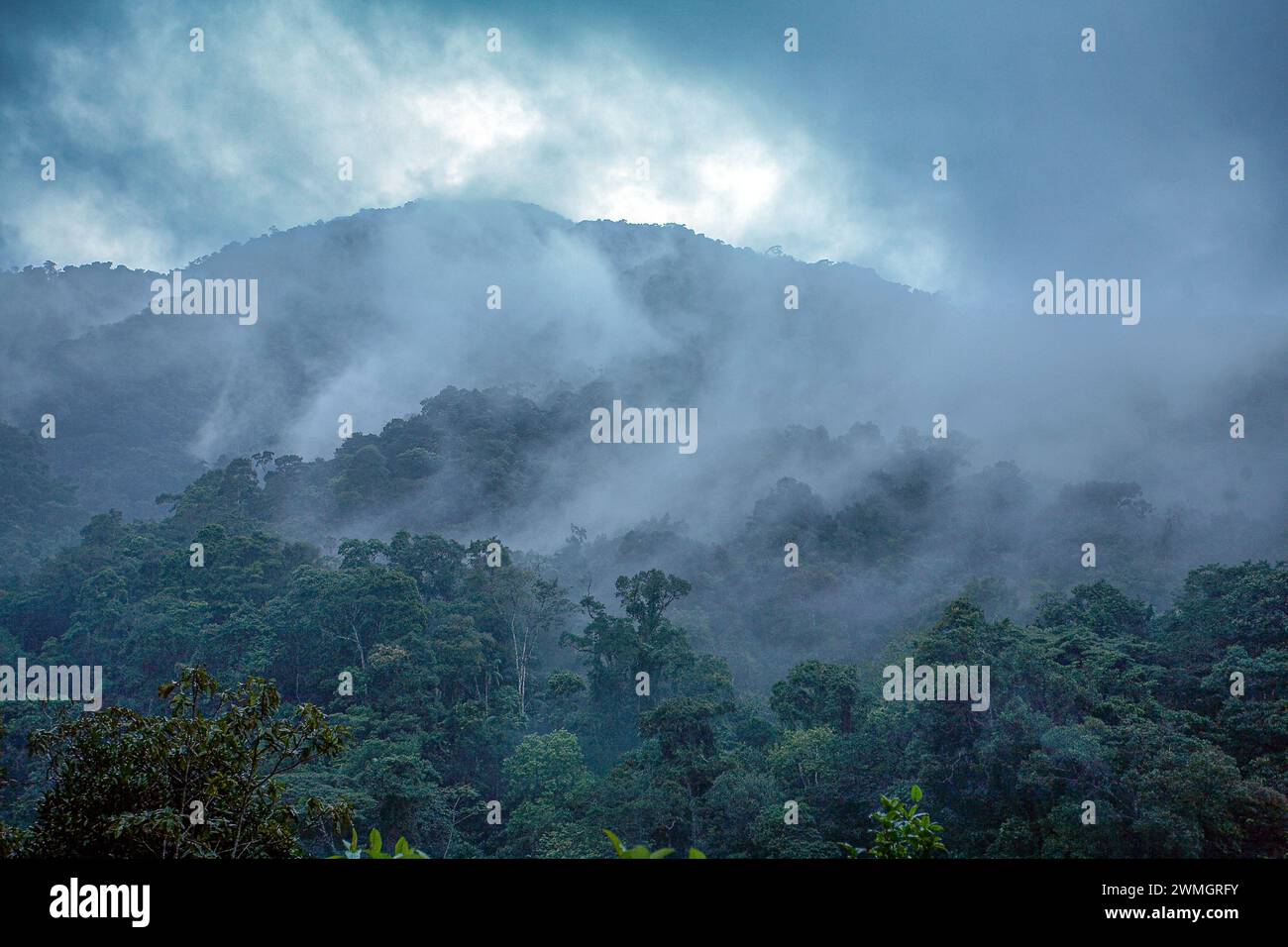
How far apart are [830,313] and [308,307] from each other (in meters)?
49.7

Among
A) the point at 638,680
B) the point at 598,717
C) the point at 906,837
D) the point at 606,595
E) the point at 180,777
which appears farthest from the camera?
the point at 606,595

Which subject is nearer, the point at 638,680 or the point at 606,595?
the point at 638,680

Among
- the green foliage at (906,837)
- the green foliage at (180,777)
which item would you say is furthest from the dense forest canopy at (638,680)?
the green foliage at (906,837)

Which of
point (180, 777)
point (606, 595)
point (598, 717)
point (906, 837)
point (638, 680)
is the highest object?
point (606, 595)

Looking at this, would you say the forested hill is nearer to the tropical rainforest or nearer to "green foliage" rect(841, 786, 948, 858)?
the tropical rainforest

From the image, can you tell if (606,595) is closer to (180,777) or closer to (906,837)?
(180,777)

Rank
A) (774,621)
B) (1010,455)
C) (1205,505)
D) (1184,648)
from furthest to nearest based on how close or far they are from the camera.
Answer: (1010,455) < (1205,505) < (774,621) < (1184,648)

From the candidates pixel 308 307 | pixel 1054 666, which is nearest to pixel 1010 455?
pixel 1054 666

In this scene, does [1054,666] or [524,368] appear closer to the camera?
[1054,666]

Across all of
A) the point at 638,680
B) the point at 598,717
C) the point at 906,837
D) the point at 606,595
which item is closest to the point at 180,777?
the point at 906,837

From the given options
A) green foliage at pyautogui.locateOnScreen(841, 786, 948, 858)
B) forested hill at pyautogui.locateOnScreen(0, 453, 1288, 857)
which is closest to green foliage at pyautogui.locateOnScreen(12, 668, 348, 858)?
forested hill at pyautogui.locateOnScreen(0, 453, 1288, 857)
